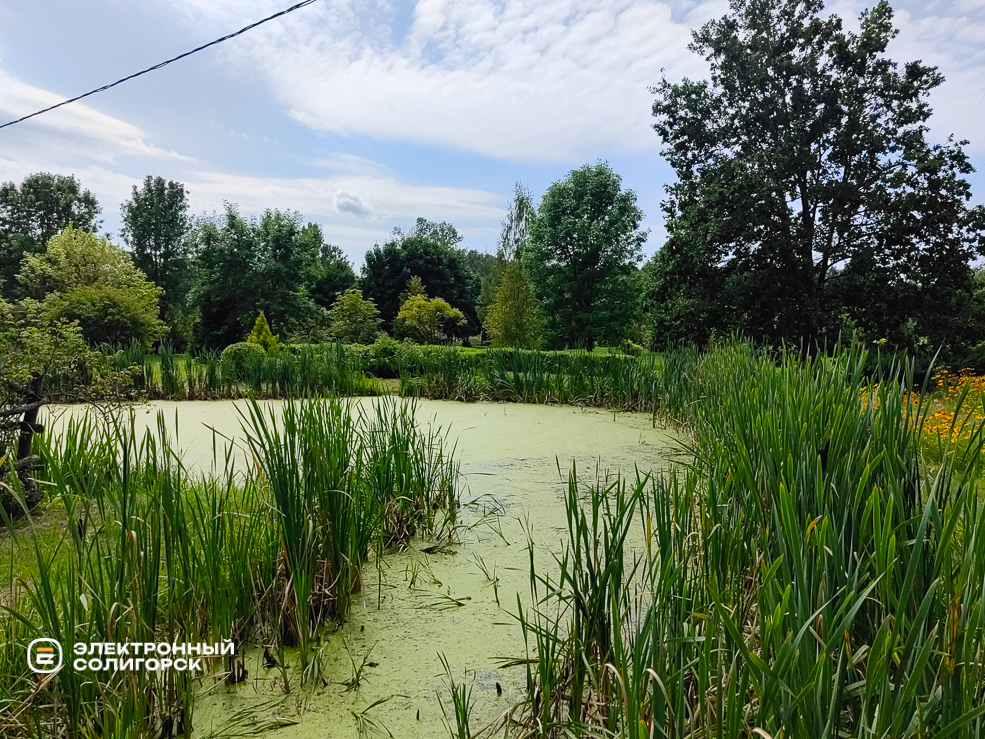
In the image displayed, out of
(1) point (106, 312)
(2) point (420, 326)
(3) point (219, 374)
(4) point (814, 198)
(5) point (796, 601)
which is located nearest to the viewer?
(5) point (796, 601)

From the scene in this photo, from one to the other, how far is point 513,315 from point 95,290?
9835mm

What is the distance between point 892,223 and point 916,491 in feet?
34.9

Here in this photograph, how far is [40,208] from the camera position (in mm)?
26156

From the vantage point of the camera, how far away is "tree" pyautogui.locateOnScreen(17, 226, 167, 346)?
12.9m

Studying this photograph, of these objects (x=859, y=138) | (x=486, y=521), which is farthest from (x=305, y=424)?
(x=859, y=138)

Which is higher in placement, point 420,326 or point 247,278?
point 247,278

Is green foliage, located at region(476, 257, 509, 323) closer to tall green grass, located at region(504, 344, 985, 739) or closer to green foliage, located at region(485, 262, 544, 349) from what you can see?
green foliage, located at region(485, 262, 544, 349)

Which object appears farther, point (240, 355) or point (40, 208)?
point (40, 208)

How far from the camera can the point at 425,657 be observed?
180cm

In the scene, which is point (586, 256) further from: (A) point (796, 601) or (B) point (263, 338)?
(A) point (796, 601)

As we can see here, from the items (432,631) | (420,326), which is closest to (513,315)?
(420,326)

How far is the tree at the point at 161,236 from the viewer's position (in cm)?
2558

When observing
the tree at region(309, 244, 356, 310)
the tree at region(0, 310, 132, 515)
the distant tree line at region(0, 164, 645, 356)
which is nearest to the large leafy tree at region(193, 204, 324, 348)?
the distant tree line at region(0, 164, 645, 356)

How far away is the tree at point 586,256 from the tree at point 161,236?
15.4 meters
